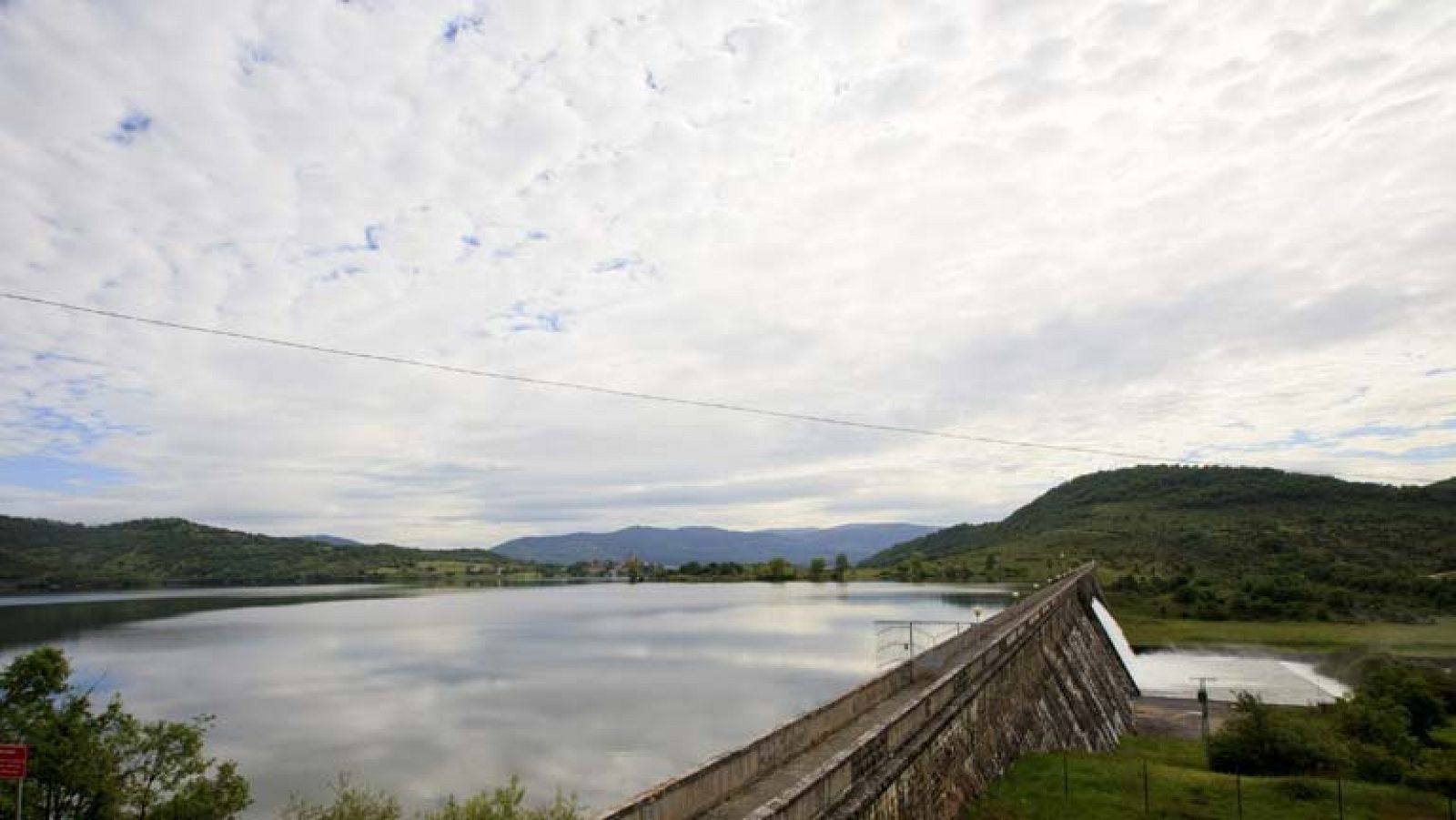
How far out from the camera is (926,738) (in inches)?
584

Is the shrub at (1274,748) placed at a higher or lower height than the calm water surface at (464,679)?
higher

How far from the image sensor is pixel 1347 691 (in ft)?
152

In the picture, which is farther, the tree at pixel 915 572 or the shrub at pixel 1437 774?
the tree at pixel 915 572

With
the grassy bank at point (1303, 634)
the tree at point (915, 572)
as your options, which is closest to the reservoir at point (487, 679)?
the grassy bank at point (1303, 634)

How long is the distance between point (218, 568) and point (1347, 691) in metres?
199

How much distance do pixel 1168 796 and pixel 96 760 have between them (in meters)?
28.1

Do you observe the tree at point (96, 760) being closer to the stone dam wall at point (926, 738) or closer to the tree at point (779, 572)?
the stone dam wall at point (926, 738)

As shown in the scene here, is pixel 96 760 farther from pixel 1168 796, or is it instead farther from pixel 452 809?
pixel 1168 796

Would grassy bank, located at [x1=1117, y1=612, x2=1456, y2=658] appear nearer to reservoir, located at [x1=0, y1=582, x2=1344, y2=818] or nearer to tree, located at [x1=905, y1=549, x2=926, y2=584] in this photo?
reservoir, located at [x1=0, y1=582, x2=1344, y2=818]

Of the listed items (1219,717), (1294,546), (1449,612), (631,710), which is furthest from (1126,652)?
(1294,546)

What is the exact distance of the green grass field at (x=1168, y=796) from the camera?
1838 centimetres

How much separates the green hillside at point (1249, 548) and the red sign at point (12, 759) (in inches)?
3640

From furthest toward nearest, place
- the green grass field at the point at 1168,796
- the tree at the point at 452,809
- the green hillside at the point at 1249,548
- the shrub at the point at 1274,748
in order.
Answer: the green hillside at the point at 1249,548, the shrub at the point at 1274,748, the tree at the point at 452,809, the green grass field at the point at 1168,796

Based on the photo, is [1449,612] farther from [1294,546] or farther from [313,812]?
[313,812]
